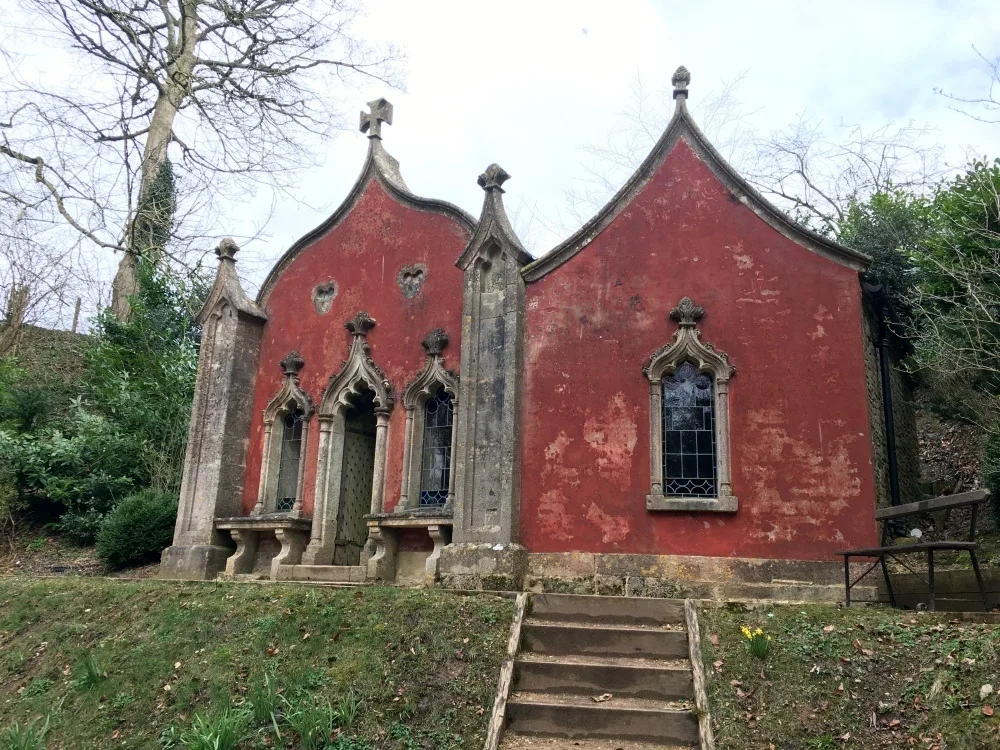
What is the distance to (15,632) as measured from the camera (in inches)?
468

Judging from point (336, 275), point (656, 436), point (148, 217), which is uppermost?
point (148, 217)

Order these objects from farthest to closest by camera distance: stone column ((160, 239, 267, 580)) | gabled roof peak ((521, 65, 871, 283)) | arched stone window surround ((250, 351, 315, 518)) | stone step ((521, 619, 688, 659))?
arched stone window surround ((250, 351, 315, 518)) < stone column ((160, 239, 267, 580)) < gabled roof peak ((521, 65, 871, 283)) < stone step ((521, 619, 688, 659))

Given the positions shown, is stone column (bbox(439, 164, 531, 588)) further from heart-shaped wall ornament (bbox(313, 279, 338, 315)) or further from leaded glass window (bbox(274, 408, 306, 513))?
leaded glass window (bbox(274, 408, 306, 513))

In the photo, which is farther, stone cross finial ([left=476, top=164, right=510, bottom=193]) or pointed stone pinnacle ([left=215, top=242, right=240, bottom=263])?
pointed stone pinnacle ([left=215, top=242, right=240, bottom=263])

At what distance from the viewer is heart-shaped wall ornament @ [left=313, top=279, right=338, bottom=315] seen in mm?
15898

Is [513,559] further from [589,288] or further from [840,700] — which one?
[840,700]

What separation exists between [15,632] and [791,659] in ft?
33.8

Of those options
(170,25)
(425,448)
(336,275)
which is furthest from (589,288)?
(170,25)

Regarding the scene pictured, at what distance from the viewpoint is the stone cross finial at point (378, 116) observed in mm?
16422

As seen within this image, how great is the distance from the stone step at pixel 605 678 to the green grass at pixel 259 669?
0.41 meters

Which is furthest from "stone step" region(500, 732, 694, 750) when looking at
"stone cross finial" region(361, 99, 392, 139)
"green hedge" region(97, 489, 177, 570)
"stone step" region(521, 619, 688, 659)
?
"stone cross finial" region(361, 99, 392, 139)

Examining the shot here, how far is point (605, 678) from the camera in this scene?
8562mm

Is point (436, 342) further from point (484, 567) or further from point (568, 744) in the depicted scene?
point (568, 744)

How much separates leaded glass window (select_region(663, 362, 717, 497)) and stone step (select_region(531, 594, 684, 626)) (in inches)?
90.0
